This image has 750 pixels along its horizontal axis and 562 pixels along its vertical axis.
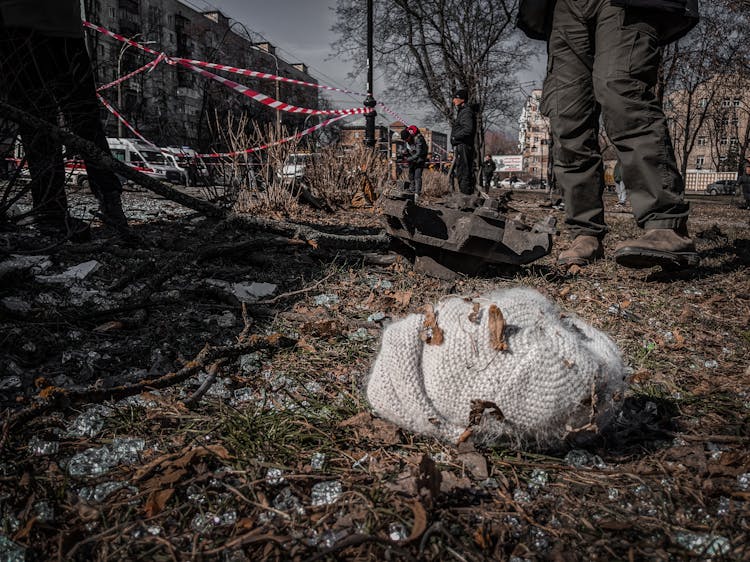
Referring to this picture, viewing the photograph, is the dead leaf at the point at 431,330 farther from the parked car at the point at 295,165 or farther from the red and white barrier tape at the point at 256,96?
the red and white barrier tape at the point at 256,96

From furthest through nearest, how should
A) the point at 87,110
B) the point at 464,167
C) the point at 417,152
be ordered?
1. the point at 417,152
2. the point at 464,167
3. the point at 87,110

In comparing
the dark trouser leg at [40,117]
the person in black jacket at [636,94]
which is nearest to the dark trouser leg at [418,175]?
the person in black jacket at [636,94]

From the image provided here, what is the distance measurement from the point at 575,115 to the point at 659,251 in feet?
3.72

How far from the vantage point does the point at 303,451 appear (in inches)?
46.6

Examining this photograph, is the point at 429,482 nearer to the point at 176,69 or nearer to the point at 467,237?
the point at 467,237

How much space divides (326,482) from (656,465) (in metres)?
0.77

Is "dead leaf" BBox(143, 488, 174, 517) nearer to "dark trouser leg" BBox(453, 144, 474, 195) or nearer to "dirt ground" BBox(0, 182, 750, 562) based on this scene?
"dirt ground" BBox(0, 182, 750, 562)

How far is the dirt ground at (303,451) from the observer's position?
0.91 m

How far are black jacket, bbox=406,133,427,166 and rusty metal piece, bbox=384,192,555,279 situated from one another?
10228 mm

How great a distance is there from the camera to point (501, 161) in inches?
2997

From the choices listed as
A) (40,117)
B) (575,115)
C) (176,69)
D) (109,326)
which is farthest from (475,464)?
(176,69)

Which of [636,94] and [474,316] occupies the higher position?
[636,94]

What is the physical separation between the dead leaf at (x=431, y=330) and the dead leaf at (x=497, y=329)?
0.12m

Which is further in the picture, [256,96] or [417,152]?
[417,152]
